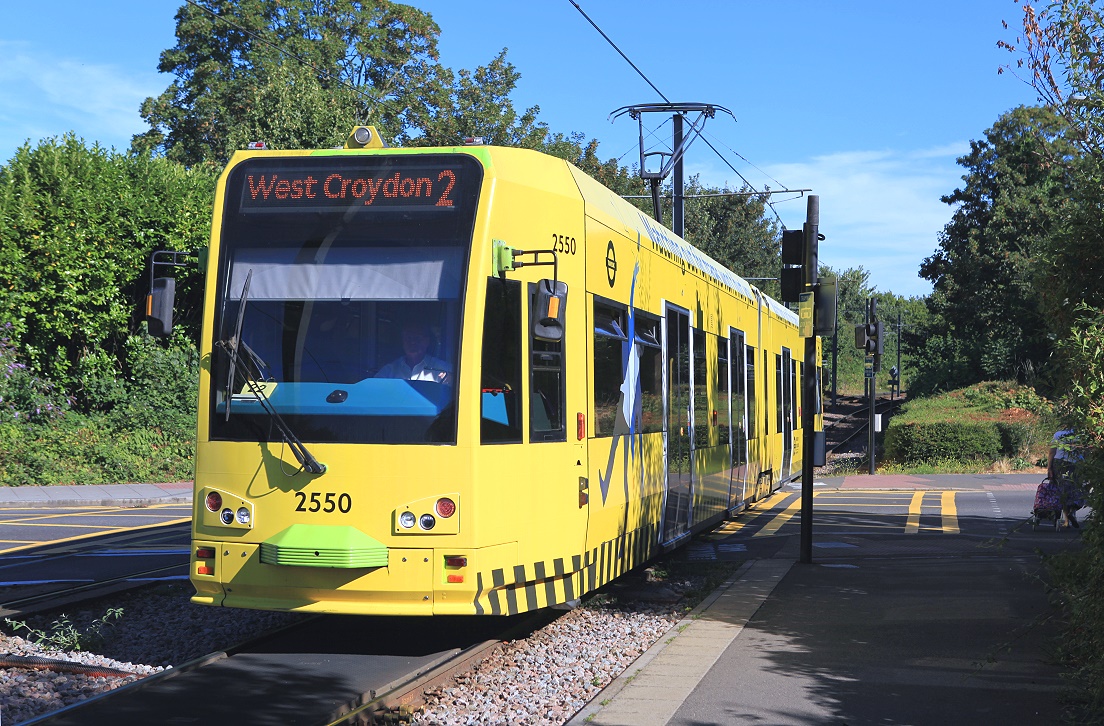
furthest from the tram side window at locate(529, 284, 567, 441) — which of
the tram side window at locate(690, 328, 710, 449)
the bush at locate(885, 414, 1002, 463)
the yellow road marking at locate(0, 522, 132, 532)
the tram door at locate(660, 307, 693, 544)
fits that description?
the bush at locate(885, 414, 1002, 463)

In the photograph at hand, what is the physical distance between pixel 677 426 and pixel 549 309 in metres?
4.29

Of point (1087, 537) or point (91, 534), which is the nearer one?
point (1087, 537)

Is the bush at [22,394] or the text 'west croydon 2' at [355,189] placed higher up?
the text 'west croydon 2' at [355,189]

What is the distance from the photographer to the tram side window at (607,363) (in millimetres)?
9086

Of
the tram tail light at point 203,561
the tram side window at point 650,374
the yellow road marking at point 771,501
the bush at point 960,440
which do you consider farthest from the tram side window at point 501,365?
the bush at point 960,440

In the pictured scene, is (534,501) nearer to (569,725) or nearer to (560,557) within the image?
(560,557)

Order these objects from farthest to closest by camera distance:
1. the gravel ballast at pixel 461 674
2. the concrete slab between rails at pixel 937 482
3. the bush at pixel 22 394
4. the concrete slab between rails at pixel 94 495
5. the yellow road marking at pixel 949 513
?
1. the concrete slab between rails at pixel 937 482
2. the bush at pixel 22 394
3. the concrete slab between rails at pixel 94 495
4. the yellow road marking at pixel 949 513
5. the gravel ballast at pixel 461 674

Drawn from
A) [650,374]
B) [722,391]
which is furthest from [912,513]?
[650,374]

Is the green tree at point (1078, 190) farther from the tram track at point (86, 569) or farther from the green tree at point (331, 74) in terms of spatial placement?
the green tree at point (331, 74)

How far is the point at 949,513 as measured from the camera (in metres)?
18.4

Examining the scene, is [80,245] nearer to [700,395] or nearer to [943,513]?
[700,395]

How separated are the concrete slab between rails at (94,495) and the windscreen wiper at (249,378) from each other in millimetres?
13762

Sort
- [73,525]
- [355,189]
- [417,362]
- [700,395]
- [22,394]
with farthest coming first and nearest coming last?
[22,394], [73,525], [700,395], [355,189], [417,362]

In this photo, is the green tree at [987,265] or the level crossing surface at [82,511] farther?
the green tree at [987,265]
